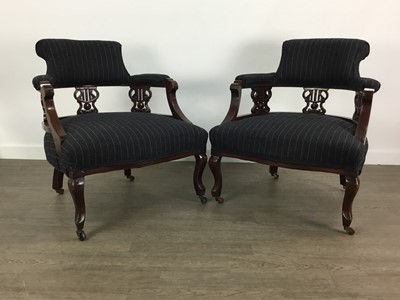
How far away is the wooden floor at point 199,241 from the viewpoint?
1373mm

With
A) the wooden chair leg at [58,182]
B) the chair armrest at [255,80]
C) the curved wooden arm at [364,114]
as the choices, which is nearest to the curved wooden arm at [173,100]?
the chair armrest at [255,80]

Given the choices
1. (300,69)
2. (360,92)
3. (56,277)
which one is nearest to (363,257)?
(360,92)

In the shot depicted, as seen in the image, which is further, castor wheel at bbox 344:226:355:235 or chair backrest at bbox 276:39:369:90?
chair backrest at bbox 276:39:369:90

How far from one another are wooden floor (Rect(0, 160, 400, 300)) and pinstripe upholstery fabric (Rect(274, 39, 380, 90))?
0.69 meters

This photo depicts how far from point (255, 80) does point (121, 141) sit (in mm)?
953

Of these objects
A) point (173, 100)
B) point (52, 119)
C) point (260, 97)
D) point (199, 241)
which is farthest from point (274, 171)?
point (52, 119)

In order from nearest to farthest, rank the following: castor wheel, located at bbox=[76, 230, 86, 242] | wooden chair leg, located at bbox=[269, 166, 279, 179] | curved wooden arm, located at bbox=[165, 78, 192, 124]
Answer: castor wheel, located at bbox=[76, 230, 86, 242], curved wooden arm, located at bbox=[165, 78, 192, 124], wooden chair leg, located at bbox=[269, 166, 279, 179]

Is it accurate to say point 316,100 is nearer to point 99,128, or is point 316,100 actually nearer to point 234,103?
point 234,103

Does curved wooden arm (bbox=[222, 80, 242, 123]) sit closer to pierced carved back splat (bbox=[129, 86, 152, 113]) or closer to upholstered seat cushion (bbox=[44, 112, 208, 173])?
upholstered seat cushion (bbox=[44, 112, 208, 173])

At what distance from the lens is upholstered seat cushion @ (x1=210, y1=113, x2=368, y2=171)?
1622 millimetres

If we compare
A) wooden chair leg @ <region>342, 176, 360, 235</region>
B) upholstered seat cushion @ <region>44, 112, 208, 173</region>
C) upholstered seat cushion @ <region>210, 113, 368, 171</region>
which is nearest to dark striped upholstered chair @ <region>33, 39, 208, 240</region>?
upholstered seat cushion @ <region>44, 112, 208, 173</region>

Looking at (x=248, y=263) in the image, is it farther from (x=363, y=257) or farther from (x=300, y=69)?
(x=300, y=69)

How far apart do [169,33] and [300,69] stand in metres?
1.04

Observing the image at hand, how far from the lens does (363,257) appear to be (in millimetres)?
1564
